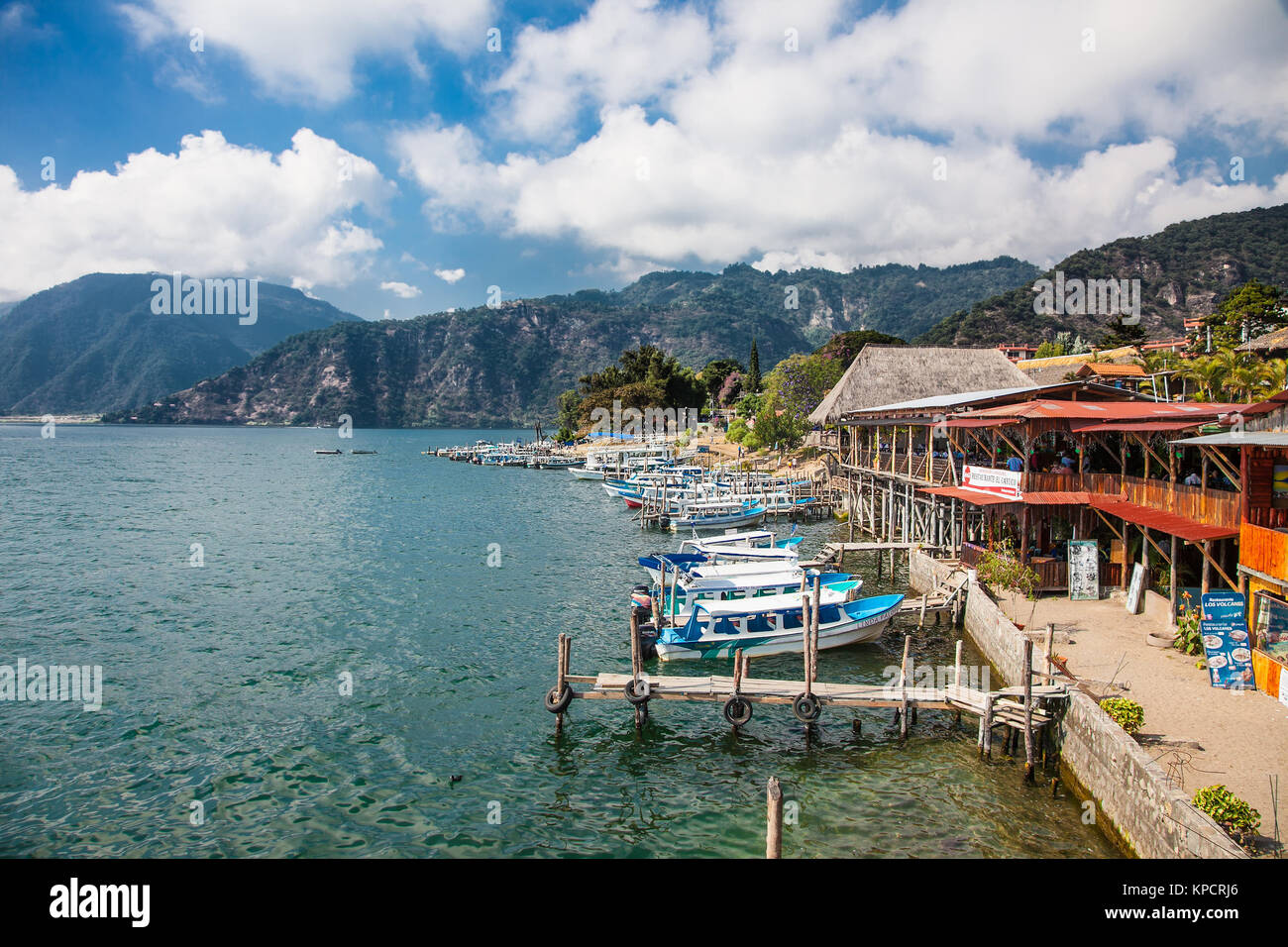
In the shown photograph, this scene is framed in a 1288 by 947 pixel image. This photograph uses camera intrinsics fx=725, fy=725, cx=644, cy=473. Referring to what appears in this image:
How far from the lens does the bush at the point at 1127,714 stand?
13172 millimetres

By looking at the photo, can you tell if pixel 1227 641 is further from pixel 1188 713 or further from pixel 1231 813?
pixel 1231 813

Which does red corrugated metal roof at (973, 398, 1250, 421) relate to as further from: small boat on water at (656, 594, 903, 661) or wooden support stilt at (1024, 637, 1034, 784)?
wooden support stilt at (1024, 637, 1034, 784)

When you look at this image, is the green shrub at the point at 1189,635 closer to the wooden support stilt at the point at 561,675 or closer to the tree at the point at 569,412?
the wooden support stilt at the point at 561,675

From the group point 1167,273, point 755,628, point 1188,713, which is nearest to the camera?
point 1188,713

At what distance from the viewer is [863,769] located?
15.8 meters

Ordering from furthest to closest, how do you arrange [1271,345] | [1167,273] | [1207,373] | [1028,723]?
1. [1167,273]
2. [1271,345]
3. [1207,373]
4. [1028,723]

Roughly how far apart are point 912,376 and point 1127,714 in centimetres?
3545

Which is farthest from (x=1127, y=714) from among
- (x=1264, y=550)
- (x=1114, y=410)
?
(x=1114, y=410)

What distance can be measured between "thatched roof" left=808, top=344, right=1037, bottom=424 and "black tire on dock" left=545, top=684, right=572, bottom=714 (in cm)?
3037

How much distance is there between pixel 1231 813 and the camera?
32.9 feet

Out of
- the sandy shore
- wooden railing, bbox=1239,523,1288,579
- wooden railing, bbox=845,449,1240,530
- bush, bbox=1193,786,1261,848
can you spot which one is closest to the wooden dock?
the sandy shore
